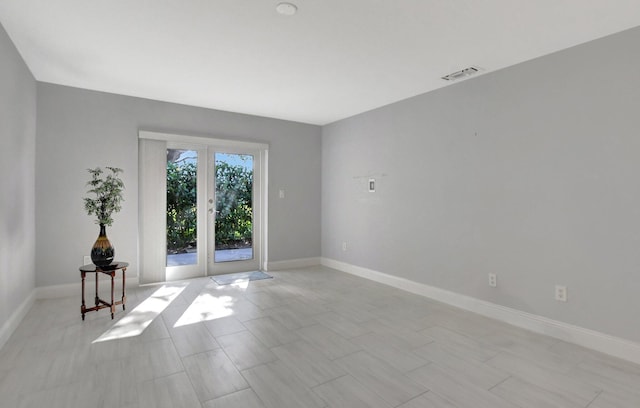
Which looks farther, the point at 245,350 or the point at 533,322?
the point at 533,322

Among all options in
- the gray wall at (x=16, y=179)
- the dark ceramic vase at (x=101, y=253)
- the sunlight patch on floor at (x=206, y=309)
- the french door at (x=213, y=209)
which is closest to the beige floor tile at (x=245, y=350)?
the sunlight patch on floor at (x=206, y=309)

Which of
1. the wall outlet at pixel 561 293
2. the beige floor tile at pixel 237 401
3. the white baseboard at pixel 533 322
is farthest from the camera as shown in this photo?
the wall outlet at pixel 561 293

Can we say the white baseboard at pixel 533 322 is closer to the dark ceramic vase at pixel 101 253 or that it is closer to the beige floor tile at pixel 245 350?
the beige floor tile at pixel 245 350

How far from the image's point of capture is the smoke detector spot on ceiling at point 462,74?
3.28m

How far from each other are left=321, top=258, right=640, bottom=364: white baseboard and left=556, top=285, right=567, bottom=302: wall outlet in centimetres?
20

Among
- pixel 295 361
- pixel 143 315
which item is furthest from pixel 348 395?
pixel 143 315

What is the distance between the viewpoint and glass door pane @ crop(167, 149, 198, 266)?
4.69m

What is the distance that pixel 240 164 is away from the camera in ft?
17.3

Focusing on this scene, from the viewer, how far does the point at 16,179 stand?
304 cm

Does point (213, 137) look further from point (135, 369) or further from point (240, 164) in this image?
point (135, 369)

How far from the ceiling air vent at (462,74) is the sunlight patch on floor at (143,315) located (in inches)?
153

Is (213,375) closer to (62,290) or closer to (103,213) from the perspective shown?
(103,213)

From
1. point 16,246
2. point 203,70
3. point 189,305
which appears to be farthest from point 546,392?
point 16,246

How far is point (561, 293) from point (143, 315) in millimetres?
3911
